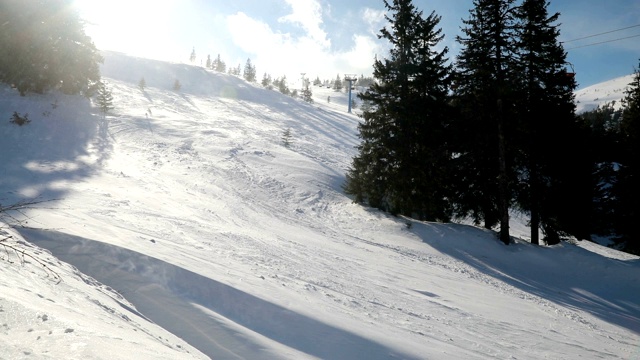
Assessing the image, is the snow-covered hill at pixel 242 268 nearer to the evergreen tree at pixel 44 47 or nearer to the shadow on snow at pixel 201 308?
the shadow on snow at pixel 201 308

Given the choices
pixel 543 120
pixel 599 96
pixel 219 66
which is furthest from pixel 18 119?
pixel 599 96

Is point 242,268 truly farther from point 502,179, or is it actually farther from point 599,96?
point 599,96

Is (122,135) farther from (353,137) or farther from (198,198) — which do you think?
(353,137)

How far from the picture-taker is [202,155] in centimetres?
1928

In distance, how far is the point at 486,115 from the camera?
1669 cm

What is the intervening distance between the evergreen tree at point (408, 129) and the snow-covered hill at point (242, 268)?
1.35m

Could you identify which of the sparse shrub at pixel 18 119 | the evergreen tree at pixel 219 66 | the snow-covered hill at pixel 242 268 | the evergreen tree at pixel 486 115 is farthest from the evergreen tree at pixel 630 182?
the evergreen tree at pixel 219 66

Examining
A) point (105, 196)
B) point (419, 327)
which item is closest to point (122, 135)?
point (105, 196)

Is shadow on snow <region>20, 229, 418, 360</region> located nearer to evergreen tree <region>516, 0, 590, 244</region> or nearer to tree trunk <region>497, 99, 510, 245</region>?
tree trunk <region>497, 99, 510, 245</region>

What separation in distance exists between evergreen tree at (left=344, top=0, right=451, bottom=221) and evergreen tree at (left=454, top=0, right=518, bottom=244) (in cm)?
94

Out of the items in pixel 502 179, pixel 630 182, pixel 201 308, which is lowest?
pixel 201 308

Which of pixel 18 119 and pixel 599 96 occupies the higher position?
pixel 599 96

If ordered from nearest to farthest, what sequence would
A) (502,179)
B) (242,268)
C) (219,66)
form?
1. (242,268)
2. (502,179)
3. (219,66)

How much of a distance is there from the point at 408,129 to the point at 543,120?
6799mm
